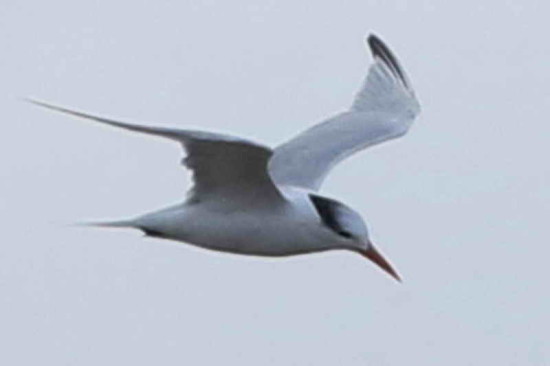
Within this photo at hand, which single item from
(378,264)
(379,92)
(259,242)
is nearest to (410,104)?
(379,92)

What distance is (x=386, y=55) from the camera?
18.5m

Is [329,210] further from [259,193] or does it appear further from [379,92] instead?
[379,92]

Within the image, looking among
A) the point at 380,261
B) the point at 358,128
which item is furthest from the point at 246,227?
the point at 358,128

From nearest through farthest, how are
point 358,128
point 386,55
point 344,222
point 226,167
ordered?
point 226,167 → point 344,222 → point 358,128 → point 386,55

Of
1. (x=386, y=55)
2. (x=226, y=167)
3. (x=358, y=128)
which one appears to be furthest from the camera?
(x=386, y=55)

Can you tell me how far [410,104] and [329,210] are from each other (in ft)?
12.4

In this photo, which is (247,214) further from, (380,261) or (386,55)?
(386,55)

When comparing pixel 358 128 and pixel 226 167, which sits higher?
pixel 358 128

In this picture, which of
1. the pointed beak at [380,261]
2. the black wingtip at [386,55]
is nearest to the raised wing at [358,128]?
the black wingtip at [386,55]

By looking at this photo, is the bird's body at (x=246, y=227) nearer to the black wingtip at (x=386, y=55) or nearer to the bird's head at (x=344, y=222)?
the bird's head at (x=344, y=222)

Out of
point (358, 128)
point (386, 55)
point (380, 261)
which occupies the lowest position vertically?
point (380, 261)

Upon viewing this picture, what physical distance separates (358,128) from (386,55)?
4.38 feet

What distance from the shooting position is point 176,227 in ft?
46.2

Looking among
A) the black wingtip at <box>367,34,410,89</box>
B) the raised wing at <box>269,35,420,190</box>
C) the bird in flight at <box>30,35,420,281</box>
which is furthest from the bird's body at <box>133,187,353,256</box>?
the black wingtip at <box>367,34,410,89</box>
